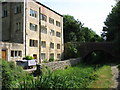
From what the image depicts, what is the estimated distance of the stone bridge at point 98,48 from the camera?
4005 centimetres

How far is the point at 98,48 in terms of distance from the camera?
40938 millimetres

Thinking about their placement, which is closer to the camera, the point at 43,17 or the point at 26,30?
the point at 26,30

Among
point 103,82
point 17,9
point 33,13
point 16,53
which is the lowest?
point 103,82

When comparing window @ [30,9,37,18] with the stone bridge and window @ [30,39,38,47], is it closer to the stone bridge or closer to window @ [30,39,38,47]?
window @ [30,39,38,47]

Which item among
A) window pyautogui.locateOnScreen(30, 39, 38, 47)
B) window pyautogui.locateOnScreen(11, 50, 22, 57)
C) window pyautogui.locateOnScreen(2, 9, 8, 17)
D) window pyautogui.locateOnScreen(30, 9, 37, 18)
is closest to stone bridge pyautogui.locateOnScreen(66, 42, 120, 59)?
window pyautogui.locateOnScreen(30, 39, 38, 47)

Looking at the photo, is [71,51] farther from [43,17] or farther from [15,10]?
[15,10]

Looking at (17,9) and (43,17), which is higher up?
(17,9)

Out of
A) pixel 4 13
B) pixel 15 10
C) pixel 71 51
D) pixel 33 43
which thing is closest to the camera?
pixel 15 10

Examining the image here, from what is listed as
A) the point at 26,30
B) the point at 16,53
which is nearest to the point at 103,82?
the point at 16,53

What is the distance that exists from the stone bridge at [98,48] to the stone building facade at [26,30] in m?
8.43

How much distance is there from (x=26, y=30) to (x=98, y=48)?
19.0 m

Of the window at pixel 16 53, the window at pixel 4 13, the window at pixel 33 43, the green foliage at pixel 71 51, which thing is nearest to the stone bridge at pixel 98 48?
the green foliage at pixel 71 51

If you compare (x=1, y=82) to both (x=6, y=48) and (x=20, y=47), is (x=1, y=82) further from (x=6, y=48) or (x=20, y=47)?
(x=20, y=47)

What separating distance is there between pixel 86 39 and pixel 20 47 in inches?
1679
